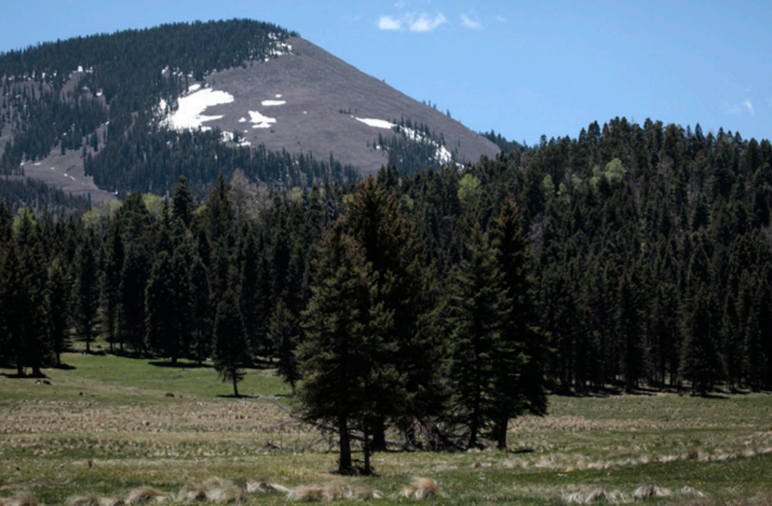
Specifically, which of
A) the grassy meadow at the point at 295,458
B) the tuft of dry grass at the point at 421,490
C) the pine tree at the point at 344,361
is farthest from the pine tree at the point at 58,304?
the tuft of dry grass at the point at 421,490

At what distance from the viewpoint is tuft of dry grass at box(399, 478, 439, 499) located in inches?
667

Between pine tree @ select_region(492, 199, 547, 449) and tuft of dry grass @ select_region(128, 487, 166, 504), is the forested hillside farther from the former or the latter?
tuft of dry grass @ select_region(128, 487, 166, 504)

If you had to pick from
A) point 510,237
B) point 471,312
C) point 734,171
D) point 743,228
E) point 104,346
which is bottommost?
point 104,346

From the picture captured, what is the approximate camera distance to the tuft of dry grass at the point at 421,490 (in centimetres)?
1695

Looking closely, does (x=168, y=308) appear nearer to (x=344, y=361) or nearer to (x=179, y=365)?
(x=179, y=365)

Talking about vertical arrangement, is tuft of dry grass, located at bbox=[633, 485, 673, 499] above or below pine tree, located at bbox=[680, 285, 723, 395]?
above

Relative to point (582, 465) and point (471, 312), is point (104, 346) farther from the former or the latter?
point (582, 465)

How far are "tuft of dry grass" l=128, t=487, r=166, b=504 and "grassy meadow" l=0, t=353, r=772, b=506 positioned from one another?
0.09m

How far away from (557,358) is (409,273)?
192 feet

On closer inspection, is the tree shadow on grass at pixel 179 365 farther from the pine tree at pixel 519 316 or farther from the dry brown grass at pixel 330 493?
the dry brown grass at pixel 330 493

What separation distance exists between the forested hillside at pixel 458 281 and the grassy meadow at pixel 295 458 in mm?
3574

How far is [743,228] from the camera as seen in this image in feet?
477

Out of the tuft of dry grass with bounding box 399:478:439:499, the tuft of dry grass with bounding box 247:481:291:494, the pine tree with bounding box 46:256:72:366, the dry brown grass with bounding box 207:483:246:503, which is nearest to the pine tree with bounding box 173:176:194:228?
the pine tree with bounding box 46:256:72:366

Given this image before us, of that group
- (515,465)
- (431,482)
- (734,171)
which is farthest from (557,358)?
(734,171)
